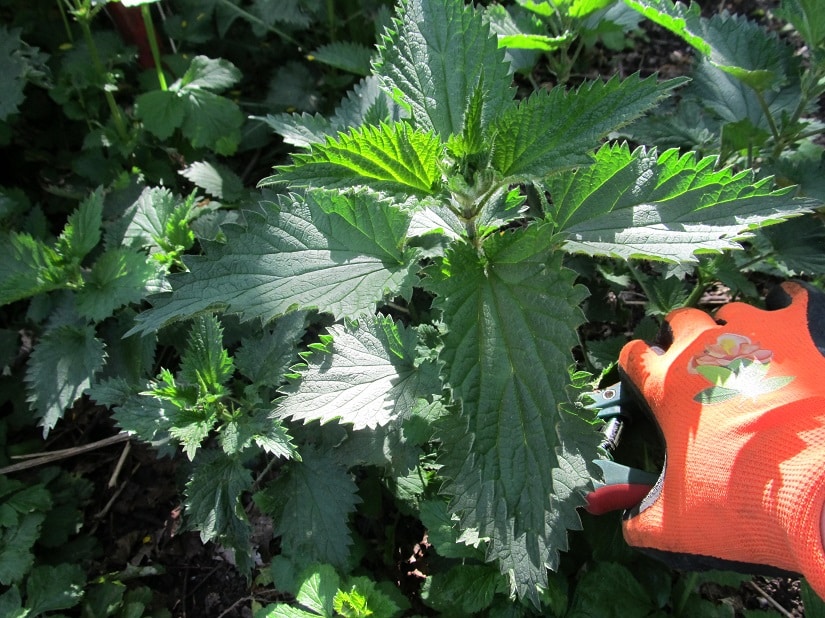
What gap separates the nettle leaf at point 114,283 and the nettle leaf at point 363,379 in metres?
0.79

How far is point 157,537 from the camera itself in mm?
2352

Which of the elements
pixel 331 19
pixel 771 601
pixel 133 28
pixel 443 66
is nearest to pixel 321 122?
pixel 443 66

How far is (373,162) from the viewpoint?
1216 mm

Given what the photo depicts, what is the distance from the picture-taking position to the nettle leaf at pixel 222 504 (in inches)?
70.2

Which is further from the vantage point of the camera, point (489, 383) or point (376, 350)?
point (376, 350)

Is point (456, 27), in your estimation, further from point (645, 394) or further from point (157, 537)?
Result: point (157, 537)

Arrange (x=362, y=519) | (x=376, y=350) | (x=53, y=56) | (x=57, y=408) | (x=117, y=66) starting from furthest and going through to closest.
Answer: (x=117, y=66) → (x=53, y=56) → (x=362, y=519) → (x=57, y=408) → (x=376, y=350)

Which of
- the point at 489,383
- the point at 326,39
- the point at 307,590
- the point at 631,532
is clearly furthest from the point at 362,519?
the point at 326,39

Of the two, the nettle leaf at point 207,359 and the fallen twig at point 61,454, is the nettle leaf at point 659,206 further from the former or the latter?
the fallen twig at point 61,454

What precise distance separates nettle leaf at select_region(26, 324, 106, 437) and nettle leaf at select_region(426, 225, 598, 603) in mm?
1368

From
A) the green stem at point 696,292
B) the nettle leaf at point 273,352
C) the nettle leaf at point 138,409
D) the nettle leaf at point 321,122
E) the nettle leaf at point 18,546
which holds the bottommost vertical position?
the nettle leaf at point 18,546

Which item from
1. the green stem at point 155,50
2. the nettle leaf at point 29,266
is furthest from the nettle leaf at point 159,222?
the green stem at point 155,50

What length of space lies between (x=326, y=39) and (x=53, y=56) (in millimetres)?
1193

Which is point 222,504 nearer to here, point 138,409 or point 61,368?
point 138,409
